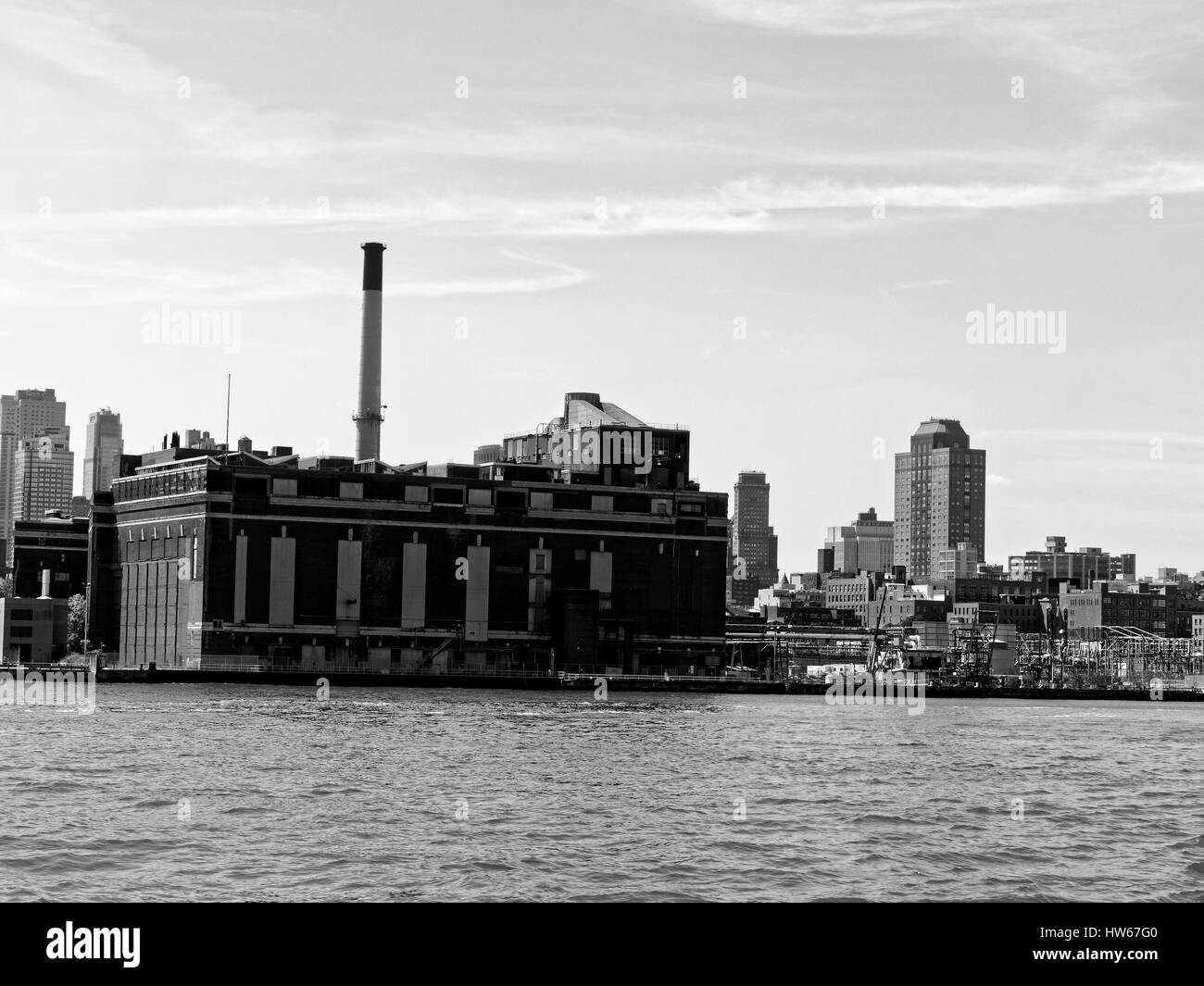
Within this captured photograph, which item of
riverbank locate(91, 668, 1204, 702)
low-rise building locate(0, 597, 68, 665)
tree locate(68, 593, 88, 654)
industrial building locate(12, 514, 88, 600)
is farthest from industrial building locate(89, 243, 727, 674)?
industrial building locate(12, 514, 88, 600)

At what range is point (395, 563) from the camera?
460ft

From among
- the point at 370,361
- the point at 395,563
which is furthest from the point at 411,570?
the point at 370,361

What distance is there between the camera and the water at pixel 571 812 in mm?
31688

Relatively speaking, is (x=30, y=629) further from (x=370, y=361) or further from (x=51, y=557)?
(x=370, y=361)

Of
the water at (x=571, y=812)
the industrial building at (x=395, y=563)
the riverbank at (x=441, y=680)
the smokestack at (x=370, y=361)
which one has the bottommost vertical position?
the riverbank at (x=441, y=680)

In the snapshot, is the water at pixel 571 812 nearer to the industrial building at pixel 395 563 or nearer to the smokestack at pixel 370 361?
the industrial building at pixel 395 563

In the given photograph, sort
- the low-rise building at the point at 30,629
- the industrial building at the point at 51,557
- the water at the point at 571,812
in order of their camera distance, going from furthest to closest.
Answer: the industrial building at the point at 51,557, the low-rise building at the point at 30,629, the water at the point at 571,812

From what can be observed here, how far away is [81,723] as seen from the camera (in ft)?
256

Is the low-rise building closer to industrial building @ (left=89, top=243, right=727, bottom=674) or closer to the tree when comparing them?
the tree

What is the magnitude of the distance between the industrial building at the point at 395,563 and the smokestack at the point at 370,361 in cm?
16

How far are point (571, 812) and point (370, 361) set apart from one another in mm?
108662

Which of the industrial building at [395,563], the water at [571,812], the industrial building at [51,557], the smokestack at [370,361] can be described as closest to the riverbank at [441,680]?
the industrial building at [395,563]

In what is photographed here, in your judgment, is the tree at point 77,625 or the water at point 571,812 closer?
the water at point 571,812
